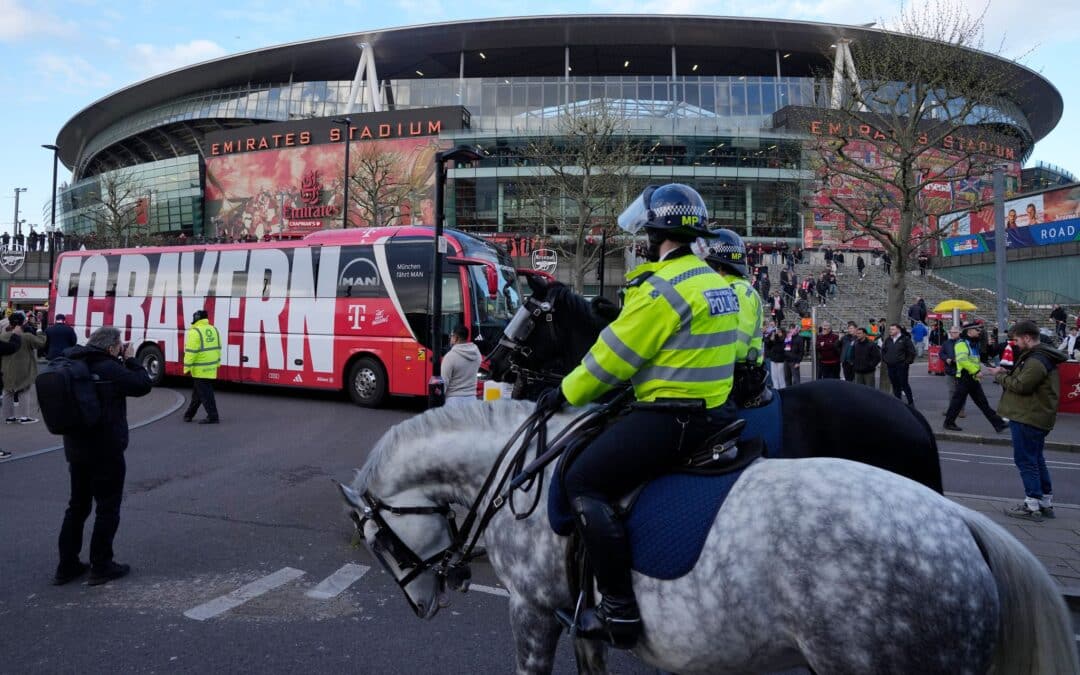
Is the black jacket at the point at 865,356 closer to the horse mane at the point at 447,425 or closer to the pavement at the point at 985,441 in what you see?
the pavement at the point at 985,441

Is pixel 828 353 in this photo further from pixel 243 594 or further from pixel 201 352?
pixel 243 594

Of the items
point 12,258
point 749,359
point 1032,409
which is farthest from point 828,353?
point 12,258

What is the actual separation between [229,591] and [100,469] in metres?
1.45

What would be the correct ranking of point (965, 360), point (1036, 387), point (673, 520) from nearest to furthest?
point (673, 520), point (1036, 387), point (965, 360)

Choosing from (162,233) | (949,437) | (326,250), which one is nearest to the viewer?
(949,437)

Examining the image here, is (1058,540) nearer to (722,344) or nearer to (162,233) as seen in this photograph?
(722,344)

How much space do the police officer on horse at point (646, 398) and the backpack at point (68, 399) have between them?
4288mm

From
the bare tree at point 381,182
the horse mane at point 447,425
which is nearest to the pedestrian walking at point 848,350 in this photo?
the horse mane at point 447,425

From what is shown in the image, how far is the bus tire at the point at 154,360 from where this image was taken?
56.2ft

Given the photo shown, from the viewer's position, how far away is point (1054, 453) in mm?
10828

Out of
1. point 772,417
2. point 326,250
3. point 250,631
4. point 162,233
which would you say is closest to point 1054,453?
point 772,417

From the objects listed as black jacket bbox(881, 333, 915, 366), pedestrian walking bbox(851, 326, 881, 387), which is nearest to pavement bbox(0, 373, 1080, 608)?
black jacket bbox(881, 333, 915, 366)

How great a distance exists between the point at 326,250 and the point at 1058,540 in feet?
44.4

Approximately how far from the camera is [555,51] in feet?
197
